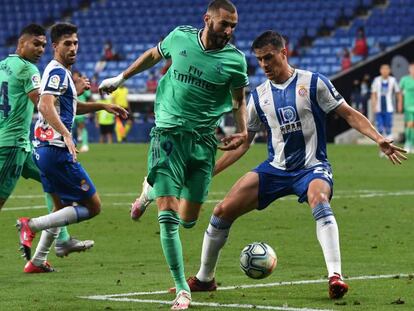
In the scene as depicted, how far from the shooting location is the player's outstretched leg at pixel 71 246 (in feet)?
39.4

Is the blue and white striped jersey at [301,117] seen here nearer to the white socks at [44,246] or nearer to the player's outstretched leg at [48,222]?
the player's outstretched leg at [48,222]

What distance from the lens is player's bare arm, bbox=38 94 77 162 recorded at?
34.3ft

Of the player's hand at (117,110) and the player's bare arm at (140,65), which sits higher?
the player's bare arm at (140,65)

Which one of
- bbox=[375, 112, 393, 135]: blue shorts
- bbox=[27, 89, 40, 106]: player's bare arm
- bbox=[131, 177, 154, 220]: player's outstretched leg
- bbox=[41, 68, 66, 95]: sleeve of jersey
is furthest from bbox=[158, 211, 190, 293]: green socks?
bbox=[375, 112, 393, 135]: blue shorts

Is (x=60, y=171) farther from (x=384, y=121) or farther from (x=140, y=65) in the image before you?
(x=384, y=121)

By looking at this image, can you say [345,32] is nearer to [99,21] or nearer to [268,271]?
[99,21]

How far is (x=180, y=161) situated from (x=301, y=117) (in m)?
1.17

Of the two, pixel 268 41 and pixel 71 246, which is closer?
pixel 268 41

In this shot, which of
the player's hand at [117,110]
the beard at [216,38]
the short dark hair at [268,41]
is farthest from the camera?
the player's hand at [117,110]

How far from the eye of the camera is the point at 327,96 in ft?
33.0

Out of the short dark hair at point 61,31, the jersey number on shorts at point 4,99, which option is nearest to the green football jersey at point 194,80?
the short dark hair at point 61,31

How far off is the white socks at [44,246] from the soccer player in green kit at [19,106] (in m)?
0.33

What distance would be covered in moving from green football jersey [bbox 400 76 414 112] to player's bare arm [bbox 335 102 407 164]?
A: 24.2 metres

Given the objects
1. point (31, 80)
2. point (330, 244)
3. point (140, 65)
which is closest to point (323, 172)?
point (330, 244)
